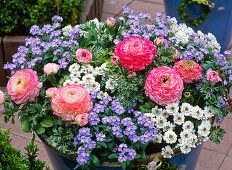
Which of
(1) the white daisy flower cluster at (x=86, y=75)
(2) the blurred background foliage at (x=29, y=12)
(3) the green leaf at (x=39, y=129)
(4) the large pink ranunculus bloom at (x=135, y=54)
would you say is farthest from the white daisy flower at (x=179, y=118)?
(2) the blurred background foliage at (x=29, y=12)

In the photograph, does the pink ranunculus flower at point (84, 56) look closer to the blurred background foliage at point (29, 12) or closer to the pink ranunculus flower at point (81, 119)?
the pink ranunculus flower at point (81, 119)

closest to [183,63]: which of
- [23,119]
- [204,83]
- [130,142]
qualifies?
[204,83]

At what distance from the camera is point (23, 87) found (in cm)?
143

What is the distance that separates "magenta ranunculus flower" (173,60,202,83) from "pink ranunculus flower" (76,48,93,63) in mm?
430

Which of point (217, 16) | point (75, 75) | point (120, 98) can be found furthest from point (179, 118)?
point (217, 16)

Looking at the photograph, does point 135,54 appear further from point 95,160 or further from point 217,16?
point 217,16

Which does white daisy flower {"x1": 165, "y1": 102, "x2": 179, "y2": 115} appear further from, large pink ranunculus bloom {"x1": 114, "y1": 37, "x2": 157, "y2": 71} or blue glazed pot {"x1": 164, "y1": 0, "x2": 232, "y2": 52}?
blue glazed pot {"x1": 164, "y1": 0, "x2": 232, "y2": 52}

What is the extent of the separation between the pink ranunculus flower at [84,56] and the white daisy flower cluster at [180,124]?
1.34ft

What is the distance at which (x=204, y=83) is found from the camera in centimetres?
158

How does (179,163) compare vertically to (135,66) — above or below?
below

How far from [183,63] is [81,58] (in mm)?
501

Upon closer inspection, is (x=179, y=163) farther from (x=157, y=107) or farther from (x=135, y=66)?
(x=135, y=66)

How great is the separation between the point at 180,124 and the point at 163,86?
21cm

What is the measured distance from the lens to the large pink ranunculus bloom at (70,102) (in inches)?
54.1
